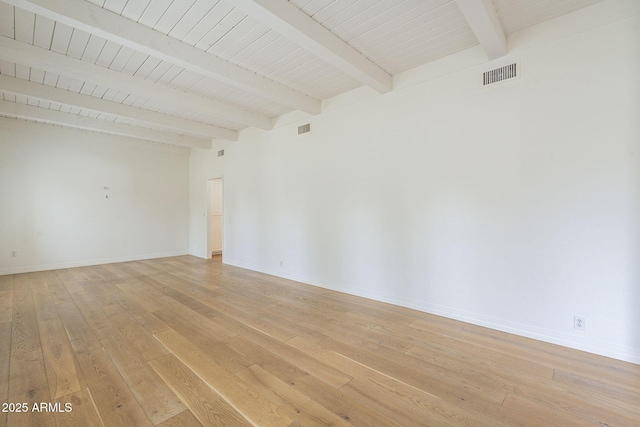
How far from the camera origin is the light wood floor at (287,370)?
1.65 metres

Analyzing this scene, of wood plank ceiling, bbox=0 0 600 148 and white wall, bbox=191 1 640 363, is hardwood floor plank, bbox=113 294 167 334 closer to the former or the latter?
white wall, bbox=191 1 640 363

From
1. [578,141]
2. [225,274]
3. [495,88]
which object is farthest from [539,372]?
[225,274]

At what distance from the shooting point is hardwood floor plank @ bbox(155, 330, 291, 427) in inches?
64.0

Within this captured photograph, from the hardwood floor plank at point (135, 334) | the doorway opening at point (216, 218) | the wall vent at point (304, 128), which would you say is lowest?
the hardwood floor plank at point (135, 334)

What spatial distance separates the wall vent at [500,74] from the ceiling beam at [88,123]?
6041mm

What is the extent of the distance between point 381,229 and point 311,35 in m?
2.40

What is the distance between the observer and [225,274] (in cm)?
535

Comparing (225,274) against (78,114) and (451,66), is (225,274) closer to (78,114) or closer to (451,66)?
(78,114)

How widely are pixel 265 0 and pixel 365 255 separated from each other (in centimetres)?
307

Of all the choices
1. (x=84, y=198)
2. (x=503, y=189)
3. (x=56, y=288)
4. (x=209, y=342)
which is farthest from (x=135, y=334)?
(x=84, y=198)

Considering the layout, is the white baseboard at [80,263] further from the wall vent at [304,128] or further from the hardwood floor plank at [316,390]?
the hardwood floor plank at [316,390]

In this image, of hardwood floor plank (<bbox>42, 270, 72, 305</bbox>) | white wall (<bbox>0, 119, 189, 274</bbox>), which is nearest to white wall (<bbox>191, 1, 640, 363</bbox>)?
hardwood floor plank (<bbox>42, 270, 72, 305</bbox>)

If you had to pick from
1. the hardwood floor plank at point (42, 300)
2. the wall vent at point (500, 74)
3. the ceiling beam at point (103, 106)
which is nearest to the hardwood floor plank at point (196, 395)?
the hardwood floor plank at point (42, 300)

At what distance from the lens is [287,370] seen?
2.11 meters
